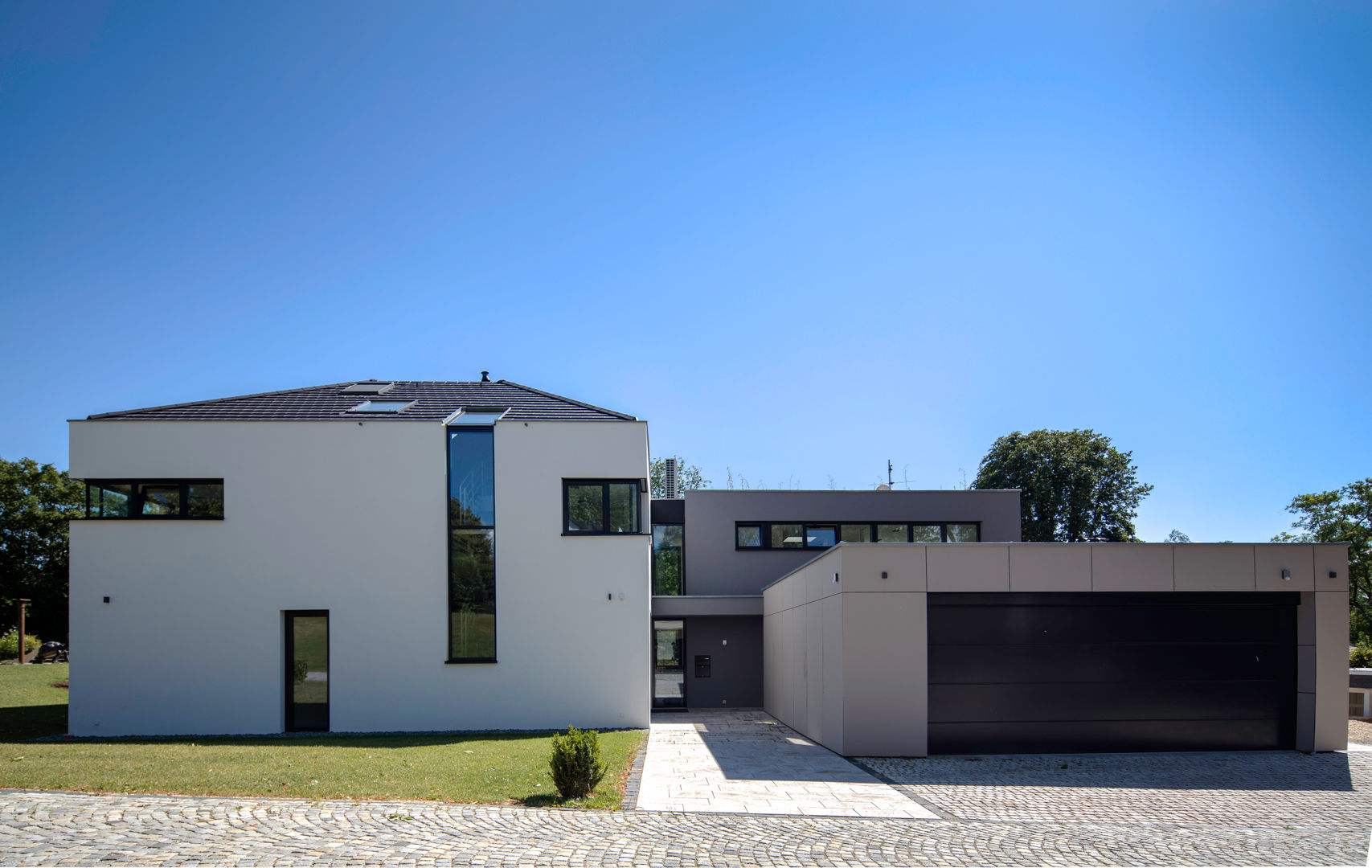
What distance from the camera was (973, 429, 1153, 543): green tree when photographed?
3734 centimetres

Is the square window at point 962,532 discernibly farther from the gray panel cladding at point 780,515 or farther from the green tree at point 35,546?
the green tree at point 35,546

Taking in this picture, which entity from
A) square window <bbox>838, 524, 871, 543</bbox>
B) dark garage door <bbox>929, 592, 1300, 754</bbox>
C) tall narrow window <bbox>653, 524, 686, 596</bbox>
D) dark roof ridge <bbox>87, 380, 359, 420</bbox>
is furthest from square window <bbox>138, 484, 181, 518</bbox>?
square window <bbox>838, 524, 871, 543</bbox>

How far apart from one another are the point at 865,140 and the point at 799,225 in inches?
97.3

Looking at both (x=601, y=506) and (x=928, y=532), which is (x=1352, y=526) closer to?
(x=928, y=532)

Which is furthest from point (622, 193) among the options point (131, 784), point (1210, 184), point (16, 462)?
point (16, 462)

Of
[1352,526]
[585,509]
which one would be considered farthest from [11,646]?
[1352,526]

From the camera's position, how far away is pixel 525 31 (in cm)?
1266

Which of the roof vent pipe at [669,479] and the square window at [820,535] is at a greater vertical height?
the roof vent pipe at [669,479]

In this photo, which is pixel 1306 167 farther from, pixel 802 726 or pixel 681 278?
pixel 802 726

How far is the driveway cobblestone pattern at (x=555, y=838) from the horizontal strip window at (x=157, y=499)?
8.33m

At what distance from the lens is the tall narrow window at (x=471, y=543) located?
1659 centimetres

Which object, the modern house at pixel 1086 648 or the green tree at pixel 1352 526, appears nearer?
the modern house at pixel 1086 648

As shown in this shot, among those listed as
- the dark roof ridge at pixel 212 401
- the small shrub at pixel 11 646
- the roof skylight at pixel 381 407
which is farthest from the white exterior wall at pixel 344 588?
the small shrub at pixel 11 646

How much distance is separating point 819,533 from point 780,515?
3.97 ft
